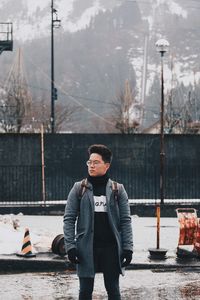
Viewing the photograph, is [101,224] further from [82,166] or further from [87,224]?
[82,166]

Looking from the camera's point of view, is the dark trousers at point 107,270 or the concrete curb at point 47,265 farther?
the concrete curb at point 47,265

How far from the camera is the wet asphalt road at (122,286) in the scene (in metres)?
9.63

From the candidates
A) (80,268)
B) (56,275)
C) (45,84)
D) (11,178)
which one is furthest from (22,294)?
(45,84)

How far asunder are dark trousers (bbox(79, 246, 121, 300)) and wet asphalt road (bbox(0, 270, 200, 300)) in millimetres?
2623

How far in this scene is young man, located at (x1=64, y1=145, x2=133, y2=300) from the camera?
6.72m

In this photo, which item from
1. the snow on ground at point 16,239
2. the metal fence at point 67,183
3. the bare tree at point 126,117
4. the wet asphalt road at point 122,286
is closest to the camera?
the wet asphalt road at point 122,286

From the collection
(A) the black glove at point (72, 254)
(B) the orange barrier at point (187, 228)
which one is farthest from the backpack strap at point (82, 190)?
(B) the orange barrier at point (187, 228)

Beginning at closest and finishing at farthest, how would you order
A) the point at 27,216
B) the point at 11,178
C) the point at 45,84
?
1. the point at 27,216
2. the point at 11,178
3. the point at 45,84

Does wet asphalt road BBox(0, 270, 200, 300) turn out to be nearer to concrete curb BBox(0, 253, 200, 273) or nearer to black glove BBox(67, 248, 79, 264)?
concrete curb BBox(0, 253, 200, 273)

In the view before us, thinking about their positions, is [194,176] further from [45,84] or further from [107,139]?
[45,84]

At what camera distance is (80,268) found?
6781mm

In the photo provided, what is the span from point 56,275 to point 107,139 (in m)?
14.7

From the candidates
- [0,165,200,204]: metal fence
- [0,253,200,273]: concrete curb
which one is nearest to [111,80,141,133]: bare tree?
[0,165,200,204]: metal fence

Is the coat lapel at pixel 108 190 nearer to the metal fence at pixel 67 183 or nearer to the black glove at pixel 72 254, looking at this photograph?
the black glove at pixel 72 254
